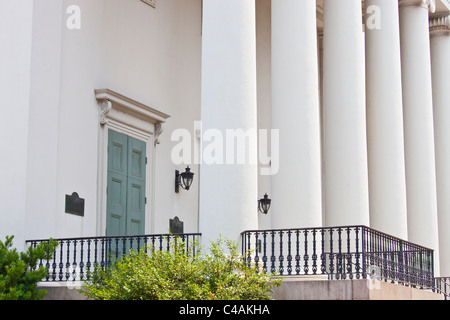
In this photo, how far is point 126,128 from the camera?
754 inches

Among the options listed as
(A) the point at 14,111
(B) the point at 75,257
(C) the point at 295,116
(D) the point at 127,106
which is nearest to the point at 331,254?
(C) the point at 295,116

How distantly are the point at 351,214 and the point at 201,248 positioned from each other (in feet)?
14.3

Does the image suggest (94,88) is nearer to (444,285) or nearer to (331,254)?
(331,254)

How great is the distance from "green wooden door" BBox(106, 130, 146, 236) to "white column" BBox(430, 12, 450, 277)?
10.1 metres

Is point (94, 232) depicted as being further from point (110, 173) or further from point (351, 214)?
point (351, 214)

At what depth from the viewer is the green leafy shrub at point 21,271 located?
13469mm

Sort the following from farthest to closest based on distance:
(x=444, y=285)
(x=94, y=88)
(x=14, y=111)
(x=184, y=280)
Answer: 1. (x=444, y=285)
2. (x=94, y=88)
3. (x=14, y=111)
4. (x=184, y=280)

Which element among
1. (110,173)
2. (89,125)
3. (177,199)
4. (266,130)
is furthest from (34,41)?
(266,130)


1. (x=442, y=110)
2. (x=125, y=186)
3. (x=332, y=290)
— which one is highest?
(x=442, y=110)

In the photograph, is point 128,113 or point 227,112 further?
point 128,113

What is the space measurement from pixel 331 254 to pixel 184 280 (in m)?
2.77

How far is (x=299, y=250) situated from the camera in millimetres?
15320

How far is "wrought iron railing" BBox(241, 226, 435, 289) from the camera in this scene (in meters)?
14.2

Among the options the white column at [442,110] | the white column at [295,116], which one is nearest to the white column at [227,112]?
the white column at [295,116]
